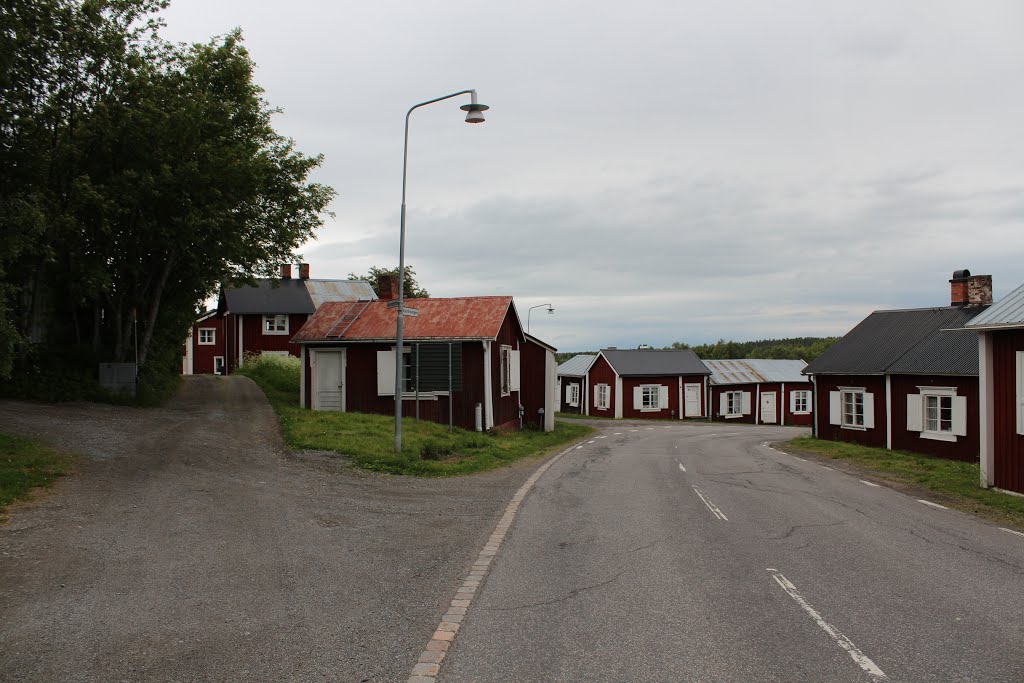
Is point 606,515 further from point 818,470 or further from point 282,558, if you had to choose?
point 818,470

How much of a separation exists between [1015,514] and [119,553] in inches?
527

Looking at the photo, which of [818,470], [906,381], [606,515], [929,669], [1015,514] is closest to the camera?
[929,669]

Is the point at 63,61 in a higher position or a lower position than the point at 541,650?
higher

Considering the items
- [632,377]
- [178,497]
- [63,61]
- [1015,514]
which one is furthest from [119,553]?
[632,377]

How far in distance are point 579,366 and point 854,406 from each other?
30.8m

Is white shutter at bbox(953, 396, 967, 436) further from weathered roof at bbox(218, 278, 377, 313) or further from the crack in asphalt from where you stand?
weathered roof at bbox(218, 278, 377, 313)

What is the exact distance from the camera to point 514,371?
29859mm

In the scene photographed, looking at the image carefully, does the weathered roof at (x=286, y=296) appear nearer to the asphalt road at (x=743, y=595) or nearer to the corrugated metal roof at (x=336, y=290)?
the corrugated metal roof at (x=336, y=290)

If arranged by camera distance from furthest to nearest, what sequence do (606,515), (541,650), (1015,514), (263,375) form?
(263,375) → (1015,514) → (606,515) → (541,650)

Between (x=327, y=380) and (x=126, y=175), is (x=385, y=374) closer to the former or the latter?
(x=327, y=380)

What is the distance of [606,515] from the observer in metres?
11.2

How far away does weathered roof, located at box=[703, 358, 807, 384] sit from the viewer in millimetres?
54094

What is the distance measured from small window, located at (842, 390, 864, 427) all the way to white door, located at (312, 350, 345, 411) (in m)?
20.5

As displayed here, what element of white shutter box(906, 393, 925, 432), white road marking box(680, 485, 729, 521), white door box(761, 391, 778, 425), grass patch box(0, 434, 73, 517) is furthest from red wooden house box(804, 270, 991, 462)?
grass patch box(0, 434, 73, 517)
